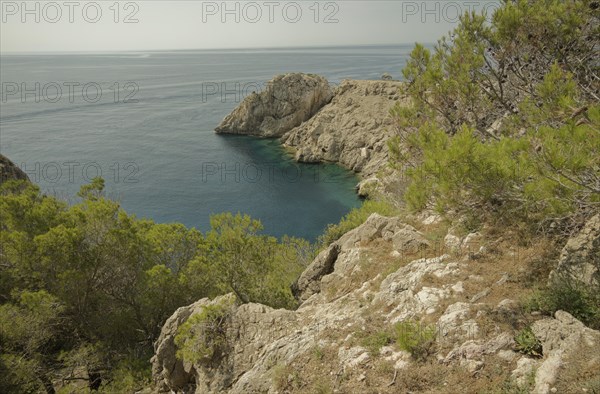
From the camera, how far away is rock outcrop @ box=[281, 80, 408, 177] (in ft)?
240

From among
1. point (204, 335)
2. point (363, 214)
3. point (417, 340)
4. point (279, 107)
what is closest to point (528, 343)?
point (417, 340)

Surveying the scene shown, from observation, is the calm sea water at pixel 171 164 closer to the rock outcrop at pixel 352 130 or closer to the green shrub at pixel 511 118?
the rock outcrop at pixel 352 130

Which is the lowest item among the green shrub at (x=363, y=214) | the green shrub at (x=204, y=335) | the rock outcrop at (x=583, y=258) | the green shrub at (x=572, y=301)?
the green shrub at (x=204, y=335)

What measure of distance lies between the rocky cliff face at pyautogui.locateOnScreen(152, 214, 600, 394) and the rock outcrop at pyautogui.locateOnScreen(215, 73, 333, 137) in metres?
78.3

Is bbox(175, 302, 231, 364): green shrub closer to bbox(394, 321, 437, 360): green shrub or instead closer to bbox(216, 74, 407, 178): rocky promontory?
bbox(394, 321, 437, 360): green shrub

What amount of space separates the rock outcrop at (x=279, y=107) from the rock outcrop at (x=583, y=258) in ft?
282

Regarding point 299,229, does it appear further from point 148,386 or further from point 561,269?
point 561,269

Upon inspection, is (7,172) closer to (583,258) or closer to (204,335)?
(204,335)

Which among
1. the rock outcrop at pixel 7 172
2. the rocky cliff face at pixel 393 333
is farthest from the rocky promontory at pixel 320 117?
the rocky cliff face at pixel 393 333

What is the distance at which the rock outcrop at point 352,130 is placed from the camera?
7325cm

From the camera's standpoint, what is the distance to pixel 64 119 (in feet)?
333

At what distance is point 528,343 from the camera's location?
8.59m

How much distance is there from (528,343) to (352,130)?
243 feet

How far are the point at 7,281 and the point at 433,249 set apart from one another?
22435 mm
